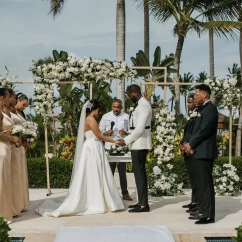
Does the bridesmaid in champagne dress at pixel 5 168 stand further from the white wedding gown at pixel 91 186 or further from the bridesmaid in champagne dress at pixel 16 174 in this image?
the white wedding gown at pixel 91 186

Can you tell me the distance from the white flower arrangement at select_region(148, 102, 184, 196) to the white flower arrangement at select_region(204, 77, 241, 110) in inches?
39.9

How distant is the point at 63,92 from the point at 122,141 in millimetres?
8070

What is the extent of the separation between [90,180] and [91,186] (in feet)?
0.31

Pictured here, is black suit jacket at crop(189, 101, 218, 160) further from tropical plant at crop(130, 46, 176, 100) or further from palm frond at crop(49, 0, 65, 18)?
palm frond at crop(49, 0, 65, 18)

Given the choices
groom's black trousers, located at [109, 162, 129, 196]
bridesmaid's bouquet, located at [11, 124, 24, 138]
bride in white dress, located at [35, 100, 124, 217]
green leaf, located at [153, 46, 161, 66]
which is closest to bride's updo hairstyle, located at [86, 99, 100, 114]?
bride in white dress, located at [35, 100, 124, 217]

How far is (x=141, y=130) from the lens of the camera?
29.4ft

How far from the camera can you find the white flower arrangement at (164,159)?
11192mm

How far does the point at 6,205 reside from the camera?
8336 millimetres

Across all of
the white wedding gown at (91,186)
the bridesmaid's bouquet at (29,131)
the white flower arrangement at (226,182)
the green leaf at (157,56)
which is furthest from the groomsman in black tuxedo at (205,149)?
the green leaf at (157,56)

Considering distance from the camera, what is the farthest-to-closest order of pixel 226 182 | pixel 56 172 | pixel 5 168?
pixel 56 172
pixel 226 182
pixel 5 168

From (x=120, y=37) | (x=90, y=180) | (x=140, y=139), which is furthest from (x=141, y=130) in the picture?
(x=120, y=37)

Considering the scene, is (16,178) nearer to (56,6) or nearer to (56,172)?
(56,172)

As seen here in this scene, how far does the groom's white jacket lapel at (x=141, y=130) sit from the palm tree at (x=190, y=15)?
42.8 ft

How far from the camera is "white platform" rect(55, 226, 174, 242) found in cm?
709
